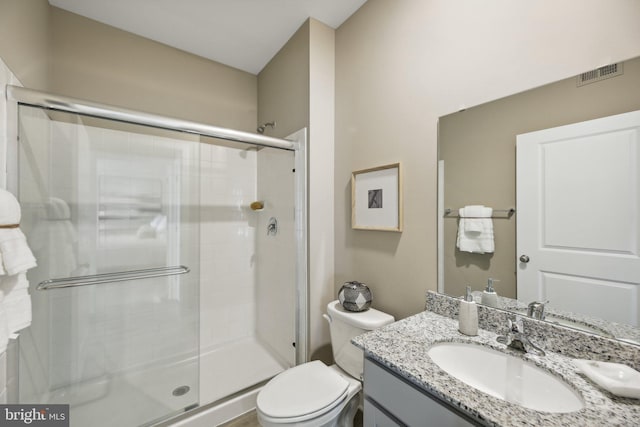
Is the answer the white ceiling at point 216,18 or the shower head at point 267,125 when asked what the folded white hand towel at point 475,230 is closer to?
the white ceiling at point 216,18

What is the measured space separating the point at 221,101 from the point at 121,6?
86 cm

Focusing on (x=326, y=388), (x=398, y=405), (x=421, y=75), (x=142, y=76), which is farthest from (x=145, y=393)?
(x=421, y=75)

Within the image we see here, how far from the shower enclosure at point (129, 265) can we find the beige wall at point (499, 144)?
971mm

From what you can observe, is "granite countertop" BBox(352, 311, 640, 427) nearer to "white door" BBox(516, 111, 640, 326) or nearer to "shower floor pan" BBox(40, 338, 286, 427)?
"white door" BBox(516, 111, 640, 326)

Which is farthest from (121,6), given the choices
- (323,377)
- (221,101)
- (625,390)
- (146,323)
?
(625,390)

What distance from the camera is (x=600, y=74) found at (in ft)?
2.78

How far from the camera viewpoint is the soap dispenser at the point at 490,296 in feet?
3.53

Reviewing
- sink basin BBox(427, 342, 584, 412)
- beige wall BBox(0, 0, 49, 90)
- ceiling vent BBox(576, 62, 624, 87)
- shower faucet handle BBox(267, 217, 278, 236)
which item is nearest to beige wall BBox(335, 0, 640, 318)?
ceiling vent BBox(576, 62, 624, 87)

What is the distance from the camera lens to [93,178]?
5.33 ft

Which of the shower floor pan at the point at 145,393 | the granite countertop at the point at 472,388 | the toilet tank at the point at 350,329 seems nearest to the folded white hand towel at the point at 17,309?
the shower floor pan at the point at 145,393

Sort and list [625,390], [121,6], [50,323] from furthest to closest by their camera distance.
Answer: [121,6], [50,323], [625,390]

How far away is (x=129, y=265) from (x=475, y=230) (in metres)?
2.05

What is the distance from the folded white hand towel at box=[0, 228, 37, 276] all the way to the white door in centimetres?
179

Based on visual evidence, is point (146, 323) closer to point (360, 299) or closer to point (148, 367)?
point (148, 367)
